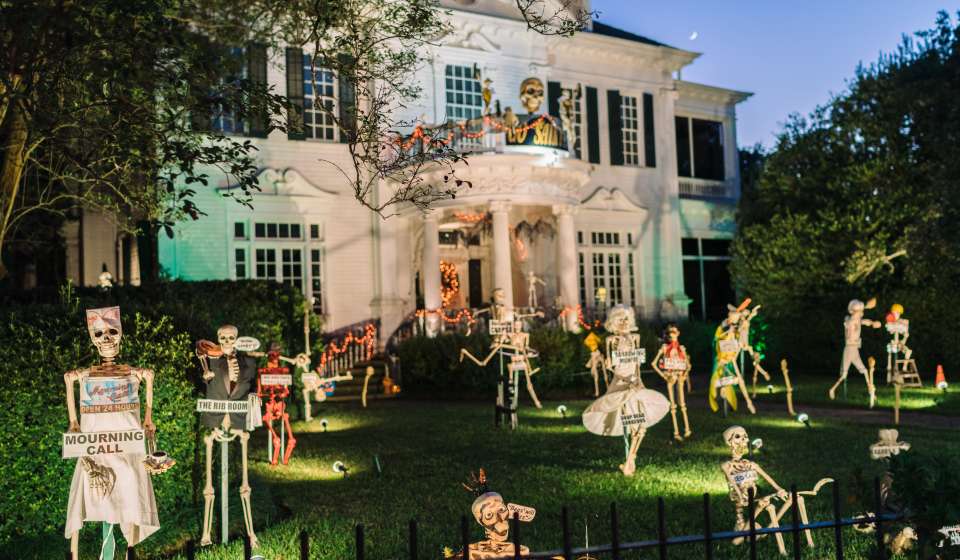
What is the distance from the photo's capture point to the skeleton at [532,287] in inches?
890

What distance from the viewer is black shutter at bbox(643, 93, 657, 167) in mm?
27422

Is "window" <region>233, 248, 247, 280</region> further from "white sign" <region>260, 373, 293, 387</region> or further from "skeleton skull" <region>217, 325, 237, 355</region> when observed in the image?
"skeleton skull" <region>217, 325, 237, 355</region>

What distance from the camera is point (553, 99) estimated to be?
82.8ft

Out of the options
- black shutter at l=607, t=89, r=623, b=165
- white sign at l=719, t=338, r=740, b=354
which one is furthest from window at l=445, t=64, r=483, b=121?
white sign at l=719, t=338, r=740, b=354

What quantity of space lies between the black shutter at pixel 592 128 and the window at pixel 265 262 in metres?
10.1

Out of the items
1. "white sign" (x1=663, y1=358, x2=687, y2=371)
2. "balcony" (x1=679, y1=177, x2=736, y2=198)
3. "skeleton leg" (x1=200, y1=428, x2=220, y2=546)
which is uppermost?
"balcony" (x1=679, y1=177, x2=736, y2=198)

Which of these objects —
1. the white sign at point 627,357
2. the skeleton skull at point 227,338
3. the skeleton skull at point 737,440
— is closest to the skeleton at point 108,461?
the skeleton skull at point 227,338

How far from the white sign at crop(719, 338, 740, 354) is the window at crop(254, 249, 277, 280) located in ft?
38.9

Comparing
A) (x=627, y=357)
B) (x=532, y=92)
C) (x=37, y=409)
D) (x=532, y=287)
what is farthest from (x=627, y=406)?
(x=532, y=287)

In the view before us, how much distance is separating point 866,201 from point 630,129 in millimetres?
7391

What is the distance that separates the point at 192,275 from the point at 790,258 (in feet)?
54.1

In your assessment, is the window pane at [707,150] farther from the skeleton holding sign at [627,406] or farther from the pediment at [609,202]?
the skeleton holding sign at [627,406]

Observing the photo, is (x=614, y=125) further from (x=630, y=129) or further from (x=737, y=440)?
(x=737, y=440)

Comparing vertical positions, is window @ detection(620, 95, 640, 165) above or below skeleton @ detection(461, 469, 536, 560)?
above
